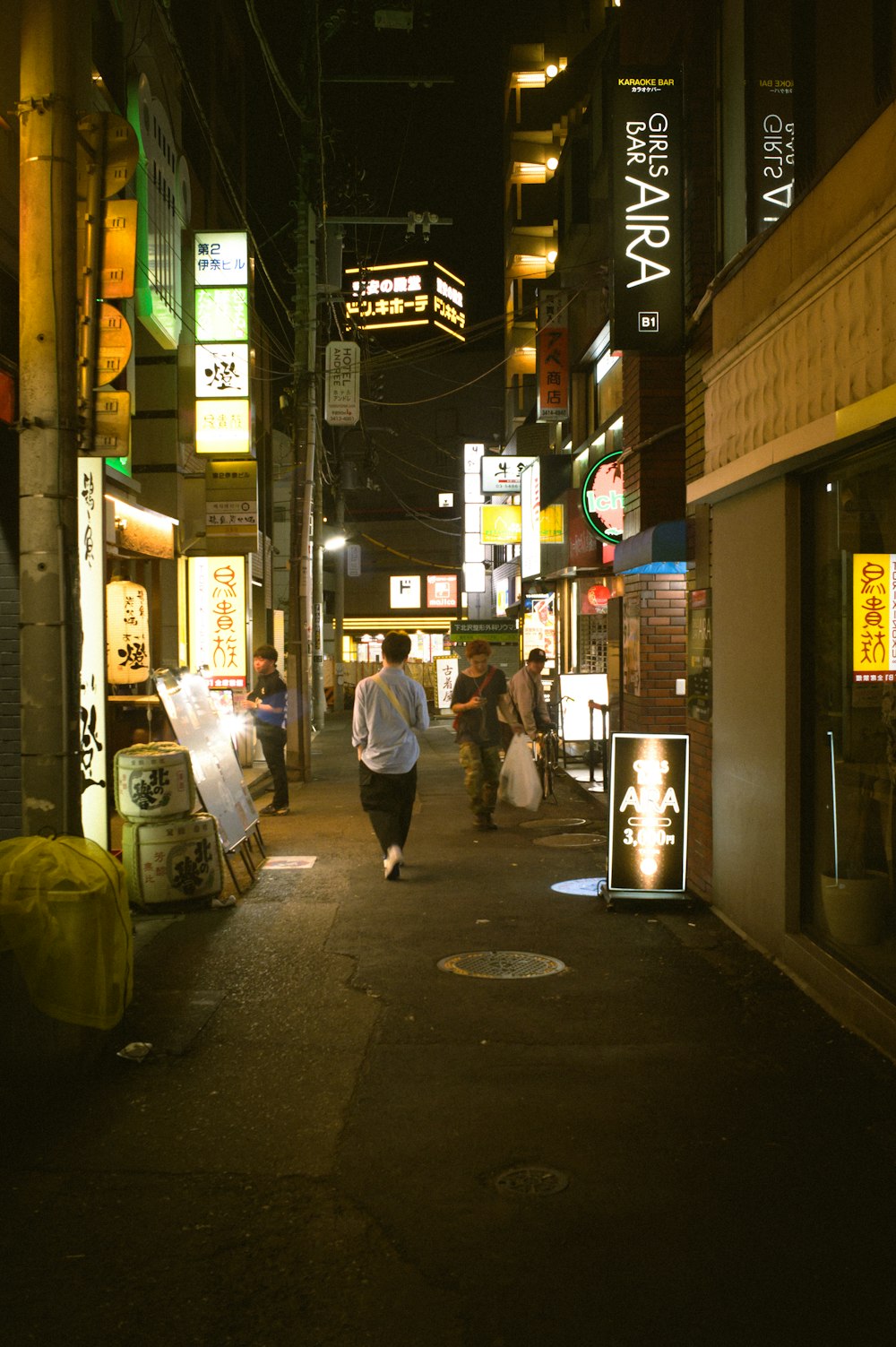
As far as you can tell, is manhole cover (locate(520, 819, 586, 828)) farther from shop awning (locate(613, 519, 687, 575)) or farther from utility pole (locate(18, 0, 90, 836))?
utility pole (locate(18, 0, 90, 836))

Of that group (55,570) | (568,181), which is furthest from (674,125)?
(568,181)

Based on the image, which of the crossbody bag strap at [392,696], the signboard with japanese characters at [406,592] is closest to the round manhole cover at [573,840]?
the crossbody bag strap at [392,696]

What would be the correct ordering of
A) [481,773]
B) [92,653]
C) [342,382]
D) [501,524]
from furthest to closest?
[501,524] < [342,382] < [481,773] < [92,653]

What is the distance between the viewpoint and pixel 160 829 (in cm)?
852

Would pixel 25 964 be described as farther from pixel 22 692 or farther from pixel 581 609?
pixel 581 609

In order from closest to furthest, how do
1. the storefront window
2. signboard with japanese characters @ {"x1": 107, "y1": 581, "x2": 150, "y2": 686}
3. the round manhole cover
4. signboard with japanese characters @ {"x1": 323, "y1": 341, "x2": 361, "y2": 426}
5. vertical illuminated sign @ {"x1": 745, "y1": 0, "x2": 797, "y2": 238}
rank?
1. the storefront window
2. vertical illuminated sign @ {"x1": 745, "y1": 0, "x2": 797, "y2": 238}
3. signboard with japanese characters @ {"x1": 107, "y1": 581, "x2": 150, "y2": 686}
4. the round manhole cover
5. signboard with japanese characters @ {"x1": 323, "y1": 341, "x2": 361, "y2": 426}

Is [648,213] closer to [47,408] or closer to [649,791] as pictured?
[649,791]

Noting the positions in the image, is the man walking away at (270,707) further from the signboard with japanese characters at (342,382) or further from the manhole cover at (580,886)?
the signboard with japanese characters at (342,382)

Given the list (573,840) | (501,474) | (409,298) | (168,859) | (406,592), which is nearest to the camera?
(168,859)

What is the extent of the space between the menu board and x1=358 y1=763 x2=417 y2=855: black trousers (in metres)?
1.21

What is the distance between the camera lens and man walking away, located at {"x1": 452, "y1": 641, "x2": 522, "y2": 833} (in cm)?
1225

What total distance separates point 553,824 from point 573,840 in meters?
1.21

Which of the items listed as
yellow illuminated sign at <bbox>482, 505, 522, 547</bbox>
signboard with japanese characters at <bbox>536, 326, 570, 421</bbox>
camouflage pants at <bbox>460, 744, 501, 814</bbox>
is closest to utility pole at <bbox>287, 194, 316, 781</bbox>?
signboard with japanese characters at <bbox>536, 326, 570, 421</bbox>

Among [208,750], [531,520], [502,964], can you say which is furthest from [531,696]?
[531,520]
